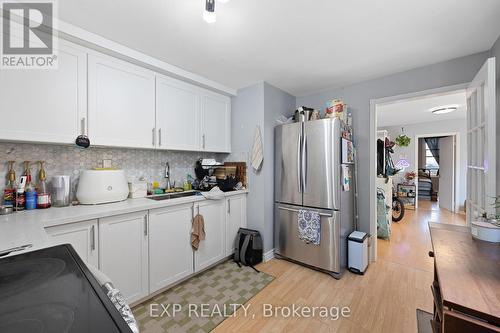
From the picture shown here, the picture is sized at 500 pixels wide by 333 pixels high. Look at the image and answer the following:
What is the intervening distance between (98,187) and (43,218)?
18.5 inches

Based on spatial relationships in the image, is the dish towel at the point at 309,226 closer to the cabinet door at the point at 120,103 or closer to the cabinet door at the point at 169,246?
the cabinet door at the point at 169,246

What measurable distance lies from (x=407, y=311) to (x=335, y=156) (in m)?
1.52

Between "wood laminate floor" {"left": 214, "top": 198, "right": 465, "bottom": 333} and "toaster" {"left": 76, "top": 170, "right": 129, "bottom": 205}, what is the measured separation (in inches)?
57.3

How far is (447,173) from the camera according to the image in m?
5.61

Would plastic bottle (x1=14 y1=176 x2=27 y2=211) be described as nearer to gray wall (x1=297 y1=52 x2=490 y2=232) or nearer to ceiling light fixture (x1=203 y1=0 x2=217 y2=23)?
ceiling light fixture (x1=203 y1=0 x2=217 y2=23)

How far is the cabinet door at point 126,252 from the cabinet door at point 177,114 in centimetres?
87

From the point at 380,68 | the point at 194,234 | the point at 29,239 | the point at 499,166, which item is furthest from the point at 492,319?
the point at 380,68

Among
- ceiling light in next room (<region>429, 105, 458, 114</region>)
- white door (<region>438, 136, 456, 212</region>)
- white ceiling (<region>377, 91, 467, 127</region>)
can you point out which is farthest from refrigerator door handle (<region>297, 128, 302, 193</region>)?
white door (<region>438, 136, 456, 212</region>)

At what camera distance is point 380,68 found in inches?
95.0

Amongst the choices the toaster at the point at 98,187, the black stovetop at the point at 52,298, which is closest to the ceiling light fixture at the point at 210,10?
the black stovetop at the point at 52,298

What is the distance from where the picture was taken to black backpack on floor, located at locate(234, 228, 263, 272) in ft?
8.49

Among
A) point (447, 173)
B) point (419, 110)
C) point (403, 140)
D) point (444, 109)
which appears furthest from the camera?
point (403, 140)

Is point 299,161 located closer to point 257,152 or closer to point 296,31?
point 257,152

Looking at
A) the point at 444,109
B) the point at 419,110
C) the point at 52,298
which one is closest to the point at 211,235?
the point at 52,298
